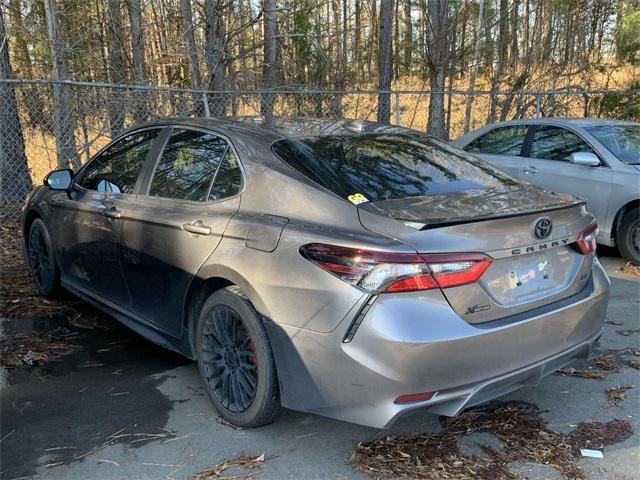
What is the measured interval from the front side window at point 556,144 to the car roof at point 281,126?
11.6ft

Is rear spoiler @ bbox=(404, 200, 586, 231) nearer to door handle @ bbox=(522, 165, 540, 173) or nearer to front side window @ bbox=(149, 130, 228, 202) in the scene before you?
front side window @ bbox=(149, 130, 228, 202)

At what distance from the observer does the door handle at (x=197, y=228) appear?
311 centimetres

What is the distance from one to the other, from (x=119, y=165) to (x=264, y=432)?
89.8 inches

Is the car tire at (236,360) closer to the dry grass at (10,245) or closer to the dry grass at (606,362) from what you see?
the dry grass at (606,362)

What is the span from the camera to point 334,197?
2.75 m

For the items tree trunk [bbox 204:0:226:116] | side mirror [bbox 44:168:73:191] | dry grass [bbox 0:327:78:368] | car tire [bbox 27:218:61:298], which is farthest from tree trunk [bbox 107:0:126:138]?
dry grass [bbox 0:327:78:368]

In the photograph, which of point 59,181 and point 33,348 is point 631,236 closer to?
point 59,181

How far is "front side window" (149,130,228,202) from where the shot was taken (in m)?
3.38

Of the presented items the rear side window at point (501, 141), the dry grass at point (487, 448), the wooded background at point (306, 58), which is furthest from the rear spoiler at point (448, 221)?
the wooded background at point (306, 58)

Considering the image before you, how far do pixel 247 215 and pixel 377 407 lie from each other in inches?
46.0

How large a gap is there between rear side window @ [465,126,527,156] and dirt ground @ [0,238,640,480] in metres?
3.69

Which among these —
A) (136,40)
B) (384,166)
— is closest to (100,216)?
(384,166)

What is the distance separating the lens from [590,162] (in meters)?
6.11

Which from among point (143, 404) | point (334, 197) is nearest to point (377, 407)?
point (334, 197)
